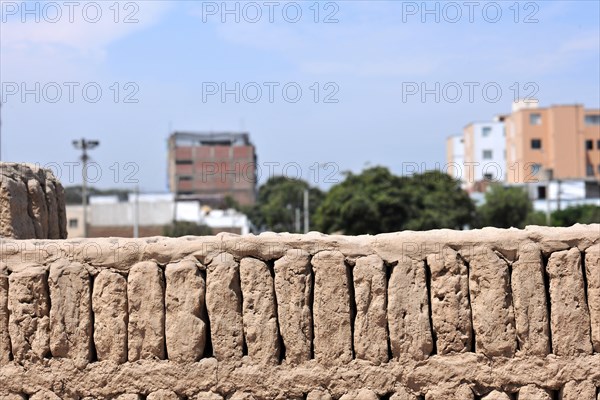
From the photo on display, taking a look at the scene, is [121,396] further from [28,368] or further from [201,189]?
[201,189]

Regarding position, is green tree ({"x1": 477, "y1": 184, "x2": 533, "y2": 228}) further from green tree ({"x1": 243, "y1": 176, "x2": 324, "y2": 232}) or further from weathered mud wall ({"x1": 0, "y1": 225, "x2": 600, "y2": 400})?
weathered mud wall ({"x1": 0, "y1": 225, "x2": 600, "y2": 400})

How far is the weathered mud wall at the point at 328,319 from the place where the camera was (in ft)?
19.6

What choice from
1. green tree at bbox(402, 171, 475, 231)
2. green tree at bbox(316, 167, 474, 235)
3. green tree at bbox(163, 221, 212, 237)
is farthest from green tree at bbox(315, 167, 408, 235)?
green tree at bbox(163, 221, 212, 237)

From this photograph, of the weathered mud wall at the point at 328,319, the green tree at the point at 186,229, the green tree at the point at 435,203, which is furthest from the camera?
the green tree at the point at 186,229

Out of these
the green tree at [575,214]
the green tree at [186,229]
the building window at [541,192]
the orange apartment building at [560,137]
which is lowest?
the green tree at [186,229]

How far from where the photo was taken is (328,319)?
6012 mm

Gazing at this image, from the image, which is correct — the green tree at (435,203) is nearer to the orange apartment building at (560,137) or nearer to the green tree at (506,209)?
the green tree at (506,209)

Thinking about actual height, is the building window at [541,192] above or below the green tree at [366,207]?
above

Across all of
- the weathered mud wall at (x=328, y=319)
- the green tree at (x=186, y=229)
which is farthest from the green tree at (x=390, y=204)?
the weathered mud wall at (x=328, y=319)

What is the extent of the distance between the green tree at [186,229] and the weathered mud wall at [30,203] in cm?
3574

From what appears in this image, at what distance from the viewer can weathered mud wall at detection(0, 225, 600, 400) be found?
5980 millimetres

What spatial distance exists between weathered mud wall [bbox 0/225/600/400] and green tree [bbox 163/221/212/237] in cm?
3772

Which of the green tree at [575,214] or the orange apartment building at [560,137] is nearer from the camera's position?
the green tree at [575,214]

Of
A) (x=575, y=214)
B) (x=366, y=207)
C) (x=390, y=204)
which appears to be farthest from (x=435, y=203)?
(x=575, y=214)
